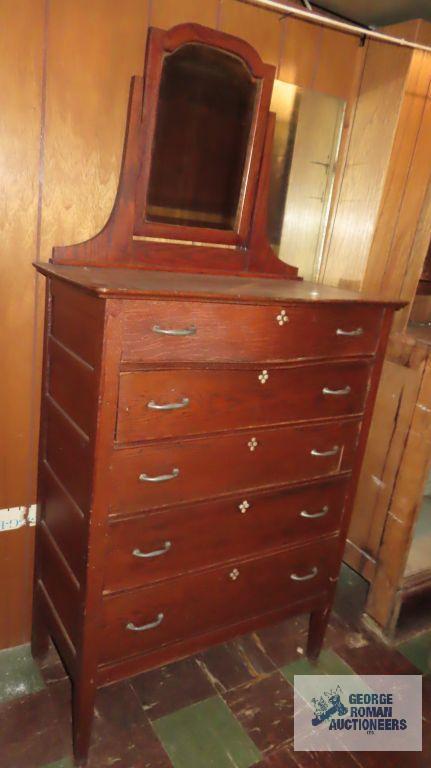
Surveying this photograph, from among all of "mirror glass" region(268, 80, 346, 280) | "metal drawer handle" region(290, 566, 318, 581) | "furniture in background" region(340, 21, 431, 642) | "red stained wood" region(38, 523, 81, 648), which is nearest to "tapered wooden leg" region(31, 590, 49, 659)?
"red stained wood" region(38, 523, 81, 648)

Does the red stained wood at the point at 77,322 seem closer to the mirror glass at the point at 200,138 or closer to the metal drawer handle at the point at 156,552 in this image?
the mirror glass at the point at 200,138

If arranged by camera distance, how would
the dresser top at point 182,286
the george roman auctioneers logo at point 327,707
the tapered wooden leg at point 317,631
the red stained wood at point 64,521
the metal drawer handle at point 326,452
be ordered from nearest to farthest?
1. the dresser top at point 182,286
2. the red stained wood at point 64,521
3. the metal drawer handle at point 326,452
4. the george roman auctioneers logo at point 327,707
5. the tapered wooden leg at point 317,631

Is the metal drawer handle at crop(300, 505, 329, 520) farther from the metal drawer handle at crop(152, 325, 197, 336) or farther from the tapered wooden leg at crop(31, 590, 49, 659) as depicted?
the tapered wooden leg at crop(31, 590, 49, 659)

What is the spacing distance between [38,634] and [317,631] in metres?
1.02

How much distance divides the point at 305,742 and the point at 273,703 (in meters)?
0.16

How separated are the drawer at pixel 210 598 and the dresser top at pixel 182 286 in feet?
2.72

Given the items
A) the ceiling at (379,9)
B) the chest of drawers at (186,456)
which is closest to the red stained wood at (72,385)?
the chest of drawers at (186,456)

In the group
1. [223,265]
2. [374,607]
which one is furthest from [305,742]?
[223,265]

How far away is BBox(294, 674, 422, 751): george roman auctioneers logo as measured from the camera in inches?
67.6

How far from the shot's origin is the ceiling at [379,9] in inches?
68.3

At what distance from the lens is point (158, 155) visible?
1.60 meters

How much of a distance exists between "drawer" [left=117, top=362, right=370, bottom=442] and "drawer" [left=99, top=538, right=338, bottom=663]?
1.59ft

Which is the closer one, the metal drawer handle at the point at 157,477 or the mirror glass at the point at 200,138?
the metal drawer handle at the point at 157,477

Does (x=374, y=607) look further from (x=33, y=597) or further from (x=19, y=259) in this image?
(x=19, y=259)
